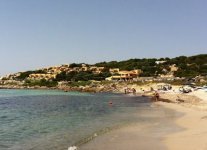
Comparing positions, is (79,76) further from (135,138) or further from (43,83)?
(135,138)

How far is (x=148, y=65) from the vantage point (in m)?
176

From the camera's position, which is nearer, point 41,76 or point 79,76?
point 79,76

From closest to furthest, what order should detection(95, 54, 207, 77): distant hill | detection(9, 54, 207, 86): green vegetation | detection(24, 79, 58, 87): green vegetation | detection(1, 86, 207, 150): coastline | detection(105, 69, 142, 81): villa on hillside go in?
detection(1, 86, 207, 150): coastline < detection(95, 54, 207, 77): distant hill < detection(9, 54, 207, 86): green vegetation < detection(105, 69, 142, 81): villa on hillside < detection(24, 79, 58, 87): green vegetation

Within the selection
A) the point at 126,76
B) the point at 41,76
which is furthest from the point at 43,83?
the point at 126,76

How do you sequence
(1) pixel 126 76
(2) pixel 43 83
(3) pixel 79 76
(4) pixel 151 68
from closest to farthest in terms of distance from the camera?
1. (1) pixel 126 76
2. (3) pixel 79 76
3. (4) pixel 151 68
4. (2) pixel 43 83

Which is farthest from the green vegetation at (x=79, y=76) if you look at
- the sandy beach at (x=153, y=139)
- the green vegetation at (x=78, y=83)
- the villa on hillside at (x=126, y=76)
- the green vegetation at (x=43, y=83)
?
the sandy beach at (x=153, y=139)

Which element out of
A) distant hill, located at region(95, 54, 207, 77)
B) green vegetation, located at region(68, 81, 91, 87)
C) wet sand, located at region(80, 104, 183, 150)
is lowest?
wet sand, located at region(80, 104, 183, 150)

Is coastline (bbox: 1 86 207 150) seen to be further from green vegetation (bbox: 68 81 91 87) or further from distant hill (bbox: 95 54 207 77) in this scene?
green vegetation (bbox: 68 81 91 87)

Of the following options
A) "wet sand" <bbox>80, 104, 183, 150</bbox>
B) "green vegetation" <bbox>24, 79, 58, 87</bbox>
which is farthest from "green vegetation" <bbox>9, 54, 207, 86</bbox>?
"wet sand" <bbox>80, 104, 183, 150</bbox>

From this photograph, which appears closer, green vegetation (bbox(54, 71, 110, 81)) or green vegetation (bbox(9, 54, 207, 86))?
green vegetation (bbox(9, 54, 207, 86))

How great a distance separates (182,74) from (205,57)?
34290mm

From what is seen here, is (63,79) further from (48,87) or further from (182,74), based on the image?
(182,74)

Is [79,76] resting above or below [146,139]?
above

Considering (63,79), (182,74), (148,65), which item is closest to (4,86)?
(63,79)
